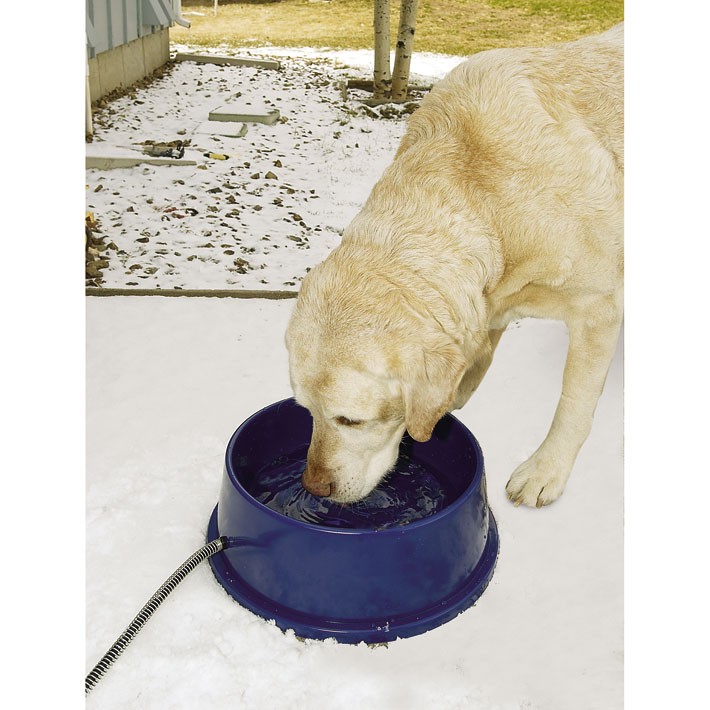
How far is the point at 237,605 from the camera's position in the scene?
2.23 meters

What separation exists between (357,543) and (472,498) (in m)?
0.39

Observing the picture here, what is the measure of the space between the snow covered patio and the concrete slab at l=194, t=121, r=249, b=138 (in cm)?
413

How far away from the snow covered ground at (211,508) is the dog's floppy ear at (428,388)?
2.16 feet

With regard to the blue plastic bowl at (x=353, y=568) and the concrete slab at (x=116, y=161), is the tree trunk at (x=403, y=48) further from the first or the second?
the blue plastic bowl at (x=353, y=568)

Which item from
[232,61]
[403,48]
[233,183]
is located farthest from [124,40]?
[233,183]

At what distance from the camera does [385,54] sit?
8.77m

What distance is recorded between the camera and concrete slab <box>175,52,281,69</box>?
1060 cm

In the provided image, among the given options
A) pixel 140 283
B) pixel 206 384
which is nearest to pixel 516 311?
pixel 206 384

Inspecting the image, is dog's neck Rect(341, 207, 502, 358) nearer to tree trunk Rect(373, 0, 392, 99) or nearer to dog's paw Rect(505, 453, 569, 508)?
dog's paw Rect(505, 453, 569, 508)

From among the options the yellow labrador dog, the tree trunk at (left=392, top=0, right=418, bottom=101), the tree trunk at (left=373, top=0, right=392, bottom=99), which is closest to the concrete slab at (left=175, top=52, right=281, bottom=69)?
the tree trunk at (left=373, top=0, right=392, bottom=99)

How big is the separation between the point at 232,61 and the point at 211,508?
9.40 meters

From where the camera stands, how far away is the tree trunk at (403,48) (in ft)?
27.4

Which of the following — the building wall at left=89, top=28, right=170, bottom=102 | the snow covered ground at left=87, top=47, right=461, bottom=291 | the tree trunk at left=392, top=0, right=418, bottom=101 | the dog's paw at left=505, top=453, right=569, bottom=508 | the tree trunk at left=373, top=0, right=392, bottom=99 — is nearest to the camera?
the dog's paw at left=505, top=453, right=569, bottom=508

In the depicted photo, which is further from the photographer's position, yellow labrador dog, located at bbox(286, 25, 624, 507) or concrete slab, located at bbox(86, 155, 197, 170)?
concrete slab, located at bbox(86, 155, 197, 170)
